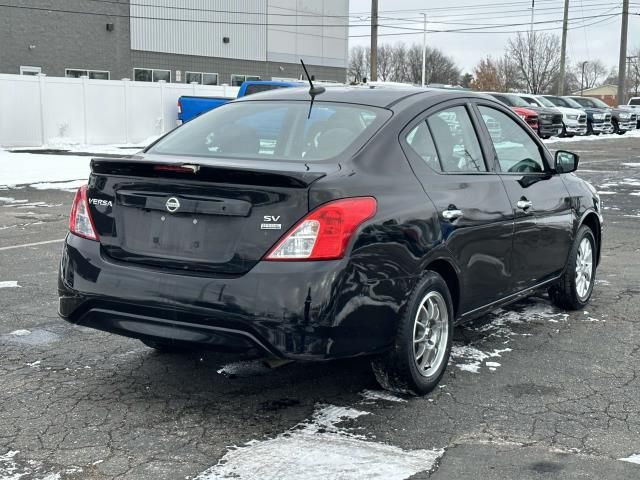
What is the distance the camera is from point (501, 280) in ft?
16.6

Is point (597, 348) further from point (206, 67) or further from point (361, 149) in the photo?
point (206, 67)

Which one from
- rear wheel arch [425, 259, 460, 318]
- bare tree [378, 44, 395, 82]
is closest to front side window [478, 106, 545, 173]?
rear wheel arch [425, 259, 460, 318]

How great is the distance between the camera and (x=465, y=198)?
4.67 metres

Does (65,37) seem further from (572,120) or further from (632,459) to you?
(632,459)

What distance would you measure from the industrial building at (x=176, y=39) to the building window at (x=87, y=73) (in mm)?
46

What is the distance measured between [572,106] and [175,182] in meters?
35.9

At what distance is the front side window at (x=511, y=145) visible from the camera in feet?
17.4

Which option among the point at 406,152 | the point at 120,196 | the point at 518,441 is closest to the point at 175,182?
the point at 120,196

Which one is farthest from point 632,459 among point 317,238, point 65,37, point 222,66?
point 222,66

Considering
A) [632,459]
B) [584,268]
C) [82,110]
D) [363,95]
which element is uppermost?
[82,110]

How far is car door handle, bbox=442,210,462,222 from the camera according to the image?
4432 millimetres

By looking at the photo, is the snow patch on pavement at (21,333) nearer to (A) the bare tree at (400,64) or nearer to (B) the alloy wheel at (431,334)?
(B) the alloy wheel at (431,334)

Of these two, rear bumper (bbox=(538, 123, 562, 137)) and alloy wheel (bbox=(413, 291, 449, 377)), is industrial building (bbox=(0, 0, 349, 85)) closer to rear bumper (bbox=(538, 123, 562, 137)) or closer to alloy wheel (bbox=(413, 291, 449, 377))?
rear bumper (bbox=(538, 123, 562, 137))

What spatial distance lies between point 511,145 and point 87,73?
33.0m
